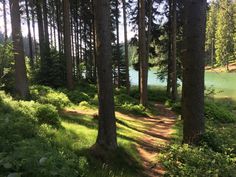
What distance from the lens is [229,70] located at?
2625 inches

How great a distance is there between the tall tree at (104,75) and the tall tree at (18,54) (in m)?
7.16

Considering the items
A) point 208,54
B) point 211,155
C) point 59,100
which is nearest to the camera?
point 211,155

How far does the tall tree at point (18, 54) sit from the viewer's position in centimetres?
1368

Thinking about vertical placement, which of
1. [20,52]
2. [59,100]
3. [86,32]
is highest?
[86,32]

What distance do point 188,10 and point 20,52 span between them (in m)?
8.79

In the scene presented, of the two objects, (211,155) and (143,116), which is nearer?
(211,155)

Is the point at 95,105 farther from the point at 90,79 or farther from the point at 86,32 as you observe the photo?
the point at 86,32

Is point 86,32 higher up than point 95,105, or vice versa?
point 86,32

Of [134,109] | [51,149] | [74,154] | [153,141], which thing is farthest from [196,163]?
[134,109]

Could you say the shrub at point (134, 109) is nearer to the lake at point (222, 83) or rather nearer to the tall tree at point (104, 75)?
the tall tree at point (104, 75)

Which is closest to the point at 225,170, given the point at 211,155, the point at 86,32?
the point at 211,155

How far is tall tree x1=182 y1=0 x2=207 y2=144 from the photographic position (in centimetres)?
695

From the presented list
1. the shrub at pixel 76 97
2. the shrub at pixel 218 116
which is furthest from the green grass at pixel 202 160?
Result: the shrub at pixel 76 97

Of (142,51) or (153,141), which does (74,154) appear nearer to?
(153,141)
